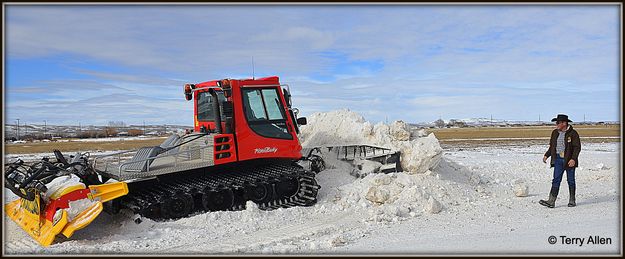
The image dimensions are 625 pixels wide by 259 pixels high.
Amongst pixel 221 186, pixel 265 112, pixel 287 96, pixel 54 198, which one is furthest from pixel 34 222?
pixel 287 96

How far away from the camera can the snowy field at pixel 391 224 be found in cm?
717

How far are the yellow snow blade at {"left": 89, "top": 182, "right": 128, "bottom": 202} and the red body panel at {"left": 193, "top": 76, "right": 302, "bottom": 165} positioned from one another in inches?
68.8

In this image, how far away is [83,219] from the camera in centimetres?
773

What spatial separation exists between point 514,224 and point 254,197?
15.3ft

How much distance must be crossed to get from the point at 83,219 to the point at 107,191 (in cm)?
63

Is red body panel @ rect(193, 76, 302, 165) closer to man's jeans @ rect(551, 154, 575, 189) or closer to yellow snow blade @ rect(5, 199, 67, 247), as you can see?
yellow snow blade @ rect(5, 199, 67, 247)

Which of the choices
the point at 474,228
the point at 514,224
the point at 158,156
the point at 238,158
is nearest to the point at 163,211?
the point at 158,156

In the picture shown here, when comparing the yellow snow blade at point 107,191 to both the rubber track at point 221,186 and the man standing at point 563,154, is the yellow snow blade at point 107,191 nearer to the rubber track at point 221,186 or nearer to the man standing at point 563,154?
the rubber track at point 221,186

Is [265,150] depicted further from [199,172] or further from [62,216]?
[62,216]

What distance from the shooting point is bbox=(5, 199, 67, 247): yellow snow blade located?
7.61 metres

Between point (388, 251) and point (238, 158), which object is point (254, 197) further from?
point (388, 251)

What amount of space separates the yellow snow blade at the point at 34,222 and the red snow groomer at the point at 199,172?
0.7 inches

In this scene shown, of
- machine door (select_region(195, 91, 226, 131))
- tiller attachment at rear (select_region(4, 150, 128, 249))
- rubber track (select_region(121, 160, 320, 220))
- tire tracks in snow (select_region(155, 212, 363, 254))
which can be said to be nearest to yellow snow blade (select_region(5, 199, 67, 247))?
tiller attachment at rear (select_region(4, 150, 128, 249))

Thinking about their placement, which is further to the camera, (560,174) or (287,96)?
(287,96)
